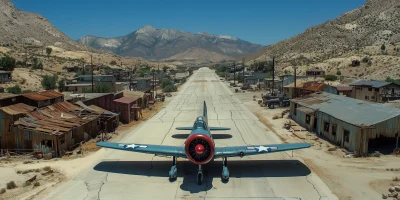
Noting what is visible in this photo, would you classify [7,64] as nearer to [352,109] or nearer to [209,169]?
[209,169]

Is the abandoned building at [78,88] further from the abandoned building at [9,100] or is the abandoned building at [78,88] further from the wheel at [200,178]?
the wheel at [200,178]

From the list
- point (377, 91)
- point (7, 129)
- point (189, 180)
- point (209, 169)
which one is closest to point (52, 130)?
point (7, 129)

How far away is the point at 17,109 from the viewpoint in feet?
110

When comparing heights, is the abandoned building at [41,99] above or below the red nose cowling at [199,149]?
above

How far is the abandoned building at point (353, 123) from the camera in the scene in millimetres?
30734

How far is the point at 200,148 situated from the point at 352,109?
21994 millimetres

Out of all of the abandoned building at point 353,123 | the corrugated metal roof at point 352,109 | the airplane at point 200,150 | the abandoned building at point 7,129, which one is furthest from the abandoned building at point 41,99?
the corrugated metal roof at point 352,109

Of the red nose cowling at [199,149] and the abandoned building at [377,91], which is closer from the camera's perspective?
the red nose cowling at [199,149]

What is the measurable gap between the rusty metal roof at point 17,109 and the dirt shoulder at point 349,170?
88.5 ft

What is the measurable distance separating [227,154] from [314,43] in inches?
6897

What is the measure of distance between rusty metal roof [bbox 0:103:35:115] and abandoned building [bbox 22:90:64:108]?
75 centimetres

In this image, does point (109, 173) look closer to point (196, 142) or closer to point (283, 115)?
point (196, 142)

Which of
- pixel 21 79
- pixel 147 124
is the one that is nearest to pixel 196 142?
pixel 147 124

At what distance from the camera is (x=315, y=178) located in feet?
82.9
